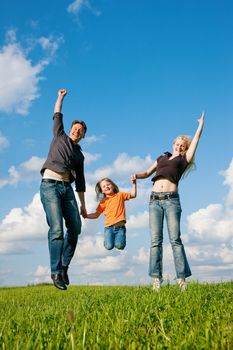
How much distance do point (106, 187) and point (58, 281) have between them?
10.8ft

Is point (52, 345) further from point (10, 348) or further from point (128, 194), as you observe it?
point (128, 194)

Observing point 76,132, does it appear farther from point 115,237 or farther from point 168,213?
point 115,237

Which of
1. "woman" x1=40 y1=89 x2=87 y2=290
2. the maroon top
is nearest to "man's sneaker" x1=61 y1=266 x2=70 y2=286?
→ "woman" x1=40 y1=89 x2=87 y2=290

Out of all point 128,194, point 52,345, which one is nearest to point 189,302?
point 52,345

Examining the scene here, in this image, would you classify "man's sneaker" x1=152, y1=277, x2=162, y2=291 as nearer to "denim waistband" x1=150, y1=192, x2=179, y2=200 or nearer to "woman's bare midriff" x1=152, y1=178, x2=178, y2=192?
"denim waistband" x1=150, y1=192, x2=179, y2=200

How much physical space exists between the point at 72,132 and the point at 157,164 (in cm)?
168

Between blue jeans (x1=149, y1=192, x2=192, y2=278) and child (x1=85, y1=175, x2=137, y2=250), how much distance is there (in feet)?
7.01

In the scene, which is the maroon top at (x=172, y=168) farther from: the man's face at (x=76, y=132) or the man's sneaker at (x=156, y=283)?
the man's sneaker at (x=156, y=283)

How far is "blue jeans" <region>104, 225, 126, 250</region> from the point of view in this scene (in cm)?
999

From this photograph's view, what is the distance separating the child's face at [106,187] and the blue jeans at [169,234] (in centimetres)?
264

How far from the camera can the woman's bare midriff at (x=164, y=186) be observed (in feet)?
25.8

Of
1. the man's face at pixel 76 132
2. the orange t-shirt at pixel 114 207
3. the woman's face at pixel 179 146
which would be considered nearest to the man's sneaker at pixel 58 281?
the man's face at pixel 76 132

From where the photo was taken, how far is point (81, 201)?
8.74 m

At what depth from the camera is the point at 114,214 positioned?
10109mm
